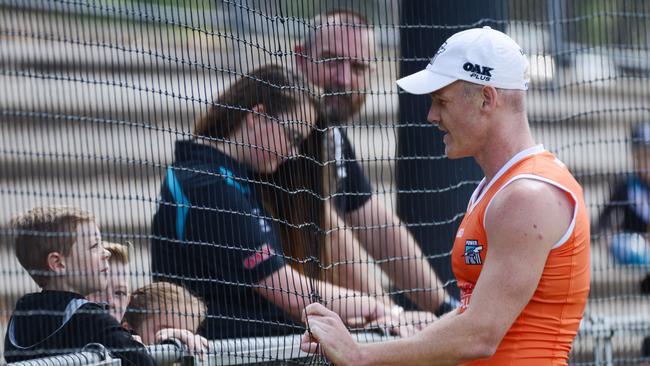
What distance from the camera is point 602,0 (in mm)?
5656

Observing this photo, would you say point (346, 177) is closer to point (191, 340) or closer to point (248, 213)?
point (248, 213)

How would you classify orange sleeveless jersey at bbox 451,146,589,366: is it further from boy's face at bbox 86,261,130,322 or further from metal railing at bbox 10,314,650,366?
boy's face at bbox 86,261,130,322

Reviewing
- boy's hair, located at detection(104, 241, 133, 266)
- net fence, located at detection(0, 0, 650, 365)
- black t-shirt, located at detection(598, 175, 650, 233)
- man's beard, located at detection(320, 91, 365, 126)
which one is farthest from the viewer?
black t-shirt, located at detection(598, 175, 650, 233)

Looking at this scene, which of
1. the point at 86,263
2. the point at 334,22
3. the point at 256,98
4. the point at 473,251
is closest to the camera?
the point at 473,251

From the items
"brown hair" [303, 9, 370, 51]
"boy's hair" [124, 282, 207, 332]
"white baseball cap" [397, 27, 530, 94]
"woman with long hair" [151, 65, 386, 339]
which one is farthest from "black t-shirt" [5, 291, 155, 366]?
"brown hair" [303, 9, 370, 51]

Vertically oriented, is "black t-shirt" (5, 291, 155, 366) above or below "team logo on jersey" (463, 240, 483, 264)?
below

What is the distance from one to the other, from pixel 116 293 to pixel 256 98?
80 cm

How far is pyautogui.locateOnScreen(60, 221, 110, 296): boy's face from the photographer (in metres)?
3.33

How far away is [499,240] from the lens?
264 cm

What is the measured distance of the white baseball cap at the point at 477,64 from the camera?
2.81m

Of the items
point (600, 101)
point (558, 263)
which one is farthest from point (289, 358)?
point (600, 101)

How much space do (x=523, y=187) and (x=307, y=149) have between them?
3.89 ft

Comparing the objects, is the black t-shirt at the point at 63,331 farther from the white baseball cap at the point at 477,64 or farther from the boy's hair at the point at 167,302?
the white baseball cap at the point at 477,64

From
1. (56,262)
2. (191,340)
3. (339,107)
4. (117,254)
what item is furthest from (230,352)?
(339,107)
